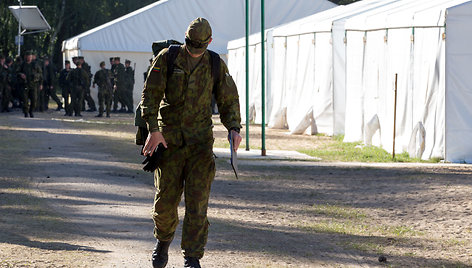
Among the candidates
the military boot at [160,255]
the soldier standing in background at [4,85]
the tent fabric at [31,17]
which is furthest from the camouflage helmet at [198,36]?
the tent fabric at [31,17]

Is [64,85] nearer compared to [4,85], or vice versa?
[4,85]

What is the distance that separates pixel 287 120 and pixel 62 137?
640 cm

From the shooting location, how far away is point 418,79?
1533 centimetres

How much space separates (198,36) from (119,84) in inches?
990

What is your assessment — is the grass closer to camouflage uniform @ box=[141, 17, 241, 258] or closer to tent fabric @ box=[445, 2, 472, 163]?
tent fabric @ box=[445, 2, 472, 163]

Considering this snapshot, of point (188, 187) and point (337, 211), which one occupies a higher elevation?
point (188, 187)

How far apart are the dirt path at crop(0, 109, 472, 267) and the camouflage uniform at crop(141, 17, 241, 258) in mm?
768

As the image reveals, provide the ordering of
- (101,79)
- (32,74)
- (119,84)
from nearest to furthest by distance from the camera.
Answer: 1. (32,74)
2. (101,79)
3. (119,84)

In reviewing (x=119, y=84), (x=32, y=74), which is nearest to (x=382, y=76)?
(x=32, y=74)

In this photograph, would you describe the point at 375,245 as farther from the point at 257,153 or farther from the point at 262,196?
the point at 257,153

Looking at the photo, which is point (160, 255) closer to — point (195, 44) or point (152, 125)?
point (152, 125)

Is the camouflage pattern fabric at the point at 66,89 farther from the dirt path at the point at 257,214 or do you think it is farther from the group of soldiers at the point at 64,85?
the dirt path at the point at 257,214

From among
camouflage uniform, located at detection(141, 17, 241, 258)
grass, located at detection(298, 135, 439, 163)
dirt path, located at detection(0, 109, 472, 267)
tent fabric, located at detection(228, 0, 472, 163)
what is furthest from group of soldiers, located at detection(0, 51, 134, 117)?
camouflage uniform, located at detection(141, 17, 241, 258)

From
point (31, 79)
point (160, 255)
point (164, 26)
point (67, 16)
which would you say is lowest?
point (160, 255)
